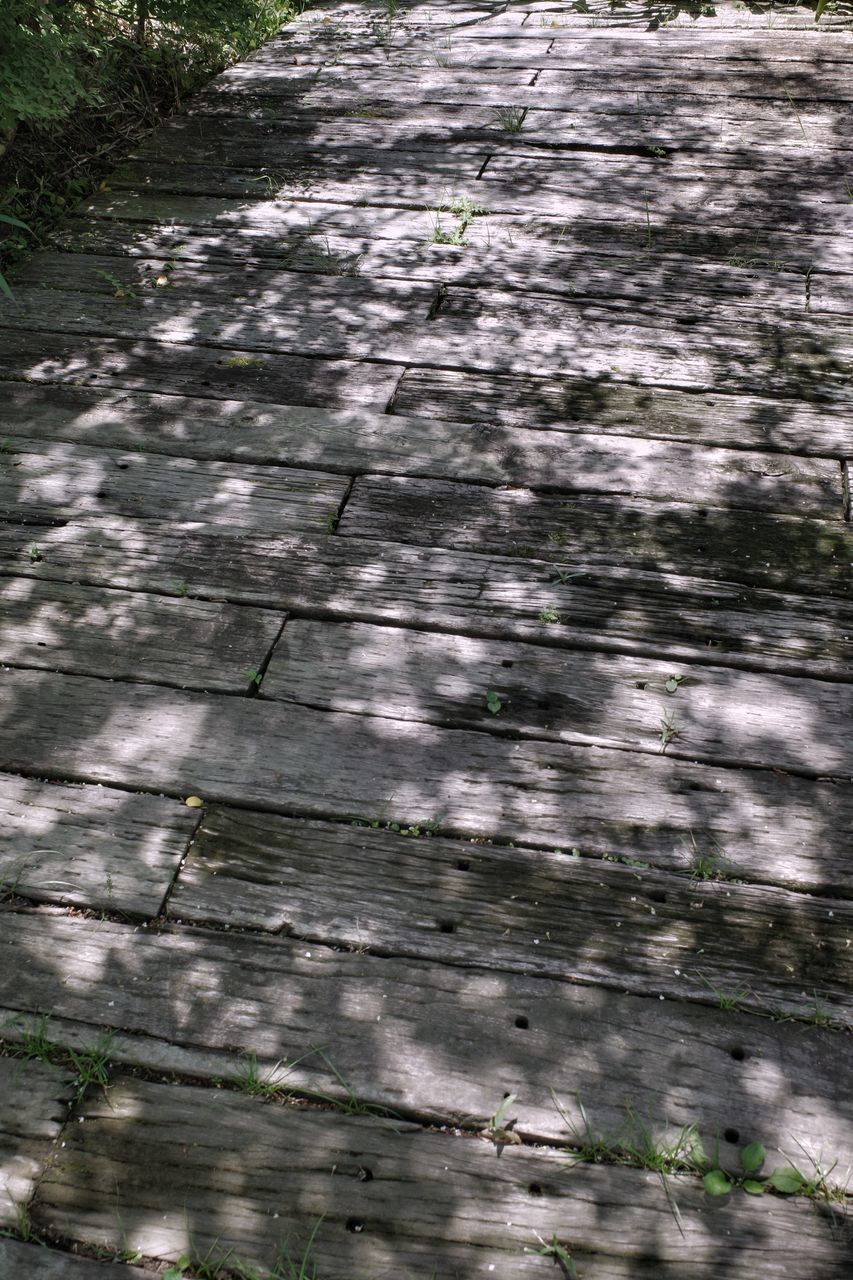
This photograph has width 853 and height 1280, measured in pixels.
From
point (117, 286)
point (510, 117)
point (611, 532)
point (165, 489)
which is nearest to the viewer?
point (611, 532)

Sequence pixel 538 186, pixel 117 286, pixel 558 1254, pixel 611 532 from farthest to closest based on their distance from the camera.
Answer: pixel 538 186 → pixel 117 286 → pixel 611 532 → pixel 558 1254

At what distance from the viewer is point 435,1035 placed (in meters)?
1.85

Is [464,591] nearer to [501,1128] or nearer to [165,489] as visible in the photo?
[165,489]

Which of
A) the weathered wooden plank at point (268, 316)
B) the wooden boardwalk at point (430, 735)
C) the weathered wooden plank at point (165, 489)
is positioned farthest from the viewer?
the weathered wooden plank at point (268, 316)

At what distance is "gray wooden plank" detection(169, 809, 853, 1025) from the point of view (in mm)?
1931

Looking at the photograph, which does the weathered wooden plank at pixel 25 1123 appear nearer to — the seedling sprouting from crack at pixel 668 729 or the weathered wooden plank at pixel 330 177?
the seedling sprouting from crack at pixel 668 729

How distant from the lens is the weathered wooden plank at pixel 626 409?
10.6ft

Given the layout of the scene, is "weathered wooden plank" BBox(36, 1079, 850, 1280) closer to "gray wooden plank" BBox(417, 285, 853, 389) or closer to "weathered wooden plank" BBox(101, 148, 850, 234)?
"gray wooden plank" BBox(417, 285, 853, 389)

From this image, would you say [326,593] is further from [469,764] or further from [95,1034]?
[95,1034]

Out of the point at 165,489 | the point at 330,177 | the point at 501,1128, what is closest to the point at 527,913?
the point at 501,1128

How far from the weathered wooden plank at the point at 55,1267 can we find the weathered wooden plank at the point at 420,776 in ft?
2.99

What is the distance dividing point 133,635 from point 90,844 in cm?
67

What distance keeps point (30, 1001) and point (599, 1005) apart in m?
1.09

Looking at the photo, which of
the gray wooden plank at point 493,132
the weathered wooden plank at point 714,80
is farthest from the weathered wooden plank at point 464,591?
the weathered wooden plank at point 714,80
